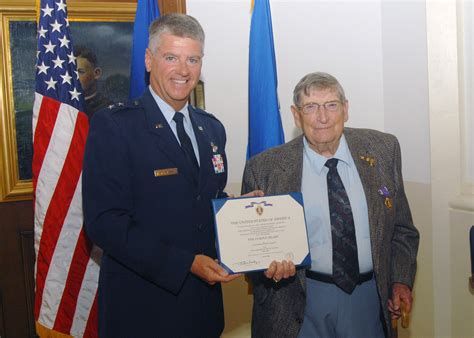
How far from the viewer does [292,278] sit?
6.48 ft

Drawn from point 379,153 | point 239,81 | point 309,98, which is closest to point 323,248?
point 379,153

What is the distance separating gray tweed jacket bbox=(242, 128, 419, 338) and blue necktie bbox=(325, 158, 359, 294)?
85 millimetres

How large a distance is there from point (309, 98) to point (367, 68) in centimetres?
222

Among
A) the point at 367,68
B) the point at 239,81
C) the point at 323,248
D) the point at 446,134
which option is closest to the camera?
the point at 323,248

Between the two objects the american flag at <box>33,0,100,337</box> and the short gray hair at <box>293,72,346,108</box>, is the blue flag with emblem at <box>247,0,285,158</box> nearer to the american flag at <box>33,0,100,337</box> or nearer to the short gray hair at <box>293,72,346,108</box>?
the american flag at <box>33,0,100,337</box>

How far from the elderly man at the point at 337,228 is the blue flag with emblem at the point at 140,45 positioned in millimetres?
1235

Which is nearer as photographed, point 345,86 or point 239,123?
point 239,123

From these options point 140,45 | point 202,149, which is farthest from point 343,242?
point 140,45

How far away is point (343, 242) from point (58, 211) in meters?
1.72

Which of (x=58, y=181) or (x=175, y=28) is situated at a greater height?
(x=175, y=28)

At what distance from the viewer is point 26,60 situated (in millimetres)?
3441

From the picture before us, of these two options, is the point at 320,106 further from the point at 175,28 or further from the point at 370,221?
the point at 175,28

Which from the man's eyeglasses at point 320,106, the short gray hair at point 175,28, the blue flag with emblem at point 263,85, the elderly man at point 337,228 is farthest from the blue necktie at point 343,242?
the blue flag with emblem at point 263,85

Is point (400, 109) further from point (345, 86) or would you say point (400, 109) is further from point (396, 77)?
point (345, 86)
